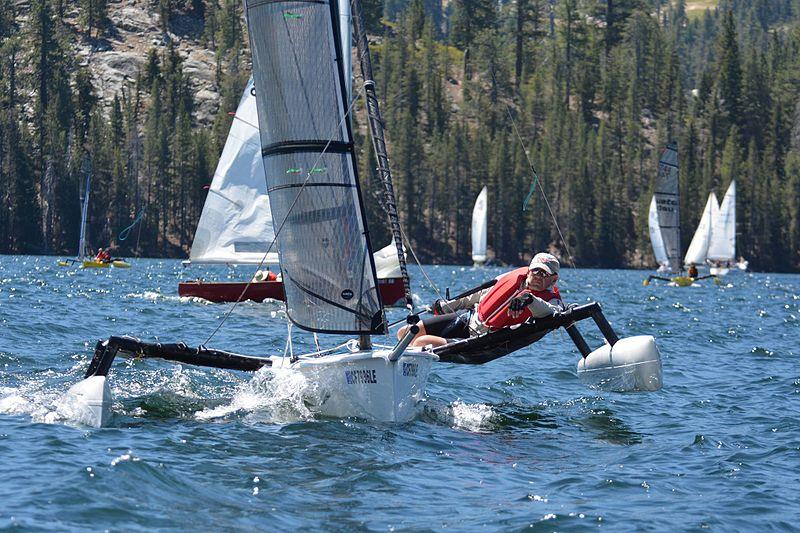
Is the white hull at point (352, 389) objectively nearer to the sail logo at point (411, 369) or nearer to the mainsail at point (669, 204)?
the sail logo at point (411, 369)

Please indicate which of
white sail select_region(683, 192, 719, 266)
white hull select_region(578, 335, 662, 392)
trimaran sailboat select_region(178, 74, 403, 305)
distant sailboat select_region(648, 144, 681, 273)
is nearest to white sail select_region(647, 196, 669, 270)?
distant sailboat select_region(648, 144, 681, 273)

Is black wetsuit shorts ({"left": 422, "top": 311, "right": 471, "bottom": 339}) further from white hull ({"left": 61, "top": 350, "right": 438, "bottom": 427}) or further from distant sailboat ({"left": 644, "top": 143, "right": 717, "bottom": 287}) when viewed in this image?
distant sailboat ({"left": 644, "top": 143, "right": 717, "bottom": 287})

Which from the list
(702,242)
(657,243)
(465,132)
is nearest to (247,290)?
(657,243)

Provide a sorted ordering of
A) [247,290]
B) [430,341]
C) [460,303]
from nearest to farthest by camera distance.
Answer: [430,341] → [460,303] → [247,290]

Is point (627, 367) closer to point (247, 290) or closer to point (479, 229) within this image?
point (247, 290)

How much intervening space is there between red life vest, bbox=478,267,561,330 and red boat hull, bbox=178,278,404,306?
17628 millimetres

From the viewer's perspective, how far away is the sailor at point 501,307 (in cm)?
1330

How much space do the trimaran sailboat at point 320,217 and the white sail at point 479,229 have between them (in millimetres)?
65781

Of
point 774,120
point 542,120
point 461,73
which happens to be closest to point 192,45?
point 461,73

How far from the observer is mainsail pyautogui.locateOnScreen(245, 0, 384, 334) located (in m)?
12.5

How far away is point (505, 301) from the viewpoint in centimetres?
1391

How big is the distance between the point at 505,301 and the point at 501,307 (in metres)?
0.09

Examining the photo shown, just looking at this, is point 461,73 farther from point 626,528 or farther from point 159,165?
point 626,528

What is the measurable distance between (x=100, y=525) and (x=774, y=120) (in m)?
123
